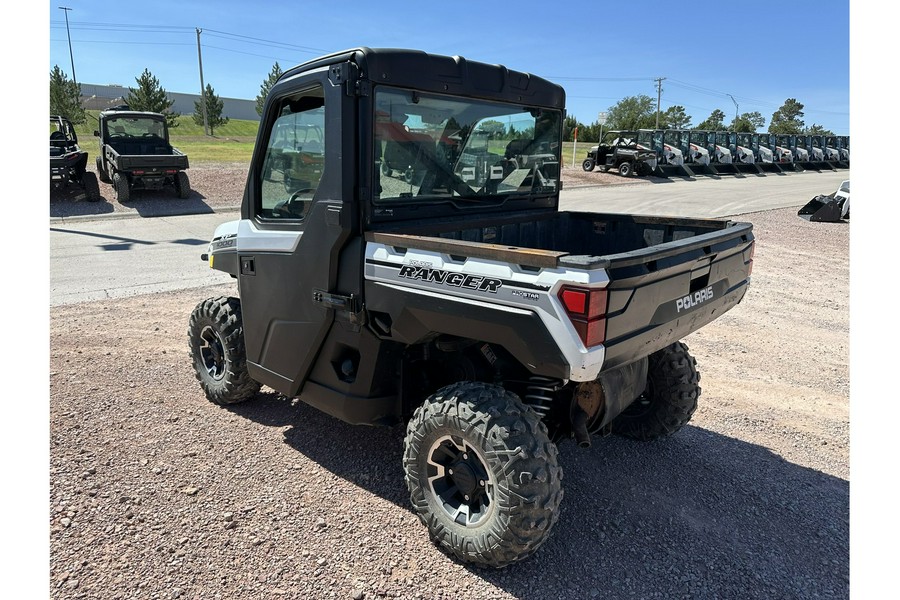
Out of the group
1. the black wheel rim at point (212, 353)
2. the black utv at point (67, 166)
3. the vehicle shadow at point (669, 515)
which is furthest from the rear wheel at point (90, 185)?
the vehicle shadow at point (669, 515)

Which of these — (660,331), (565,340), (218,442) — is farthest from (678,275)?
(218,442)

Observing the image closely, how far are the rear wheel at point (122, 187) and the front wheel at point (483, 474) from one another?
1598 centimetres

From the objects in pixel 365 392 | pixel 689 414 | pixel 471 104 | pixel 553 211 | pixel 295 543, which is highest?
pixel 471 104

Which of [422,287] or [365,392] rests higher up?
[422,287]

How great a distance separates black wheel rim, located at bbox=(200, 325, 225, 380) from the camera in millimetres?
4641

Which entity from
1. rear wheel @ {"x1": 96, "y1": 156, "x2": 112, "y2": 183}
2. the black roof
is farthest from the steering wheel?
rear wheel @ {"x1": 96, "y1": 156, "x2": 112, "y2": 183}

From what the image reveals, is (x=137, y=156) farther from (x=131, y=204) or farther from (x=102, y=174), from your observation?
(x=102, y=174)

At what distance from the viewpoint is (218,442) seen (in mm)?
4141

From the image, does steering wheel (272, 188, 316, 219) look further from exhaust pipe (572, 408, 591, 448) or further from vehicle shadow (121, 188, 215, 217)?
vehicle shadow (121, 188, 215, 217)

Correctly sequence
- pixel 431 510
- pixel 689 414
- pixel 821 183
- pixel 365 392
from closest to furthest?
pixel 431 510 < pixel 365 392 < pixel 689 414 < pixel 821 183

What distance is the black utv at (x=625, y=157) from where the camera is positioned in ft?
93.5

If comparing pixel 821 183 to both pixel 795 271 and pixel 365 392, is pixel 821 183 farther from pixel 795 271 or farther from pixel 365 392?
pixel 365 392

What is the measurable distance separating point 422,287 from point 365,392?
837 mm

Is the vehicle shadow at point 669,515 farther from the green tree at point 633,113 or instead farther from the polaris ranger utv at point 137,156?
the green tree at point 633,113
